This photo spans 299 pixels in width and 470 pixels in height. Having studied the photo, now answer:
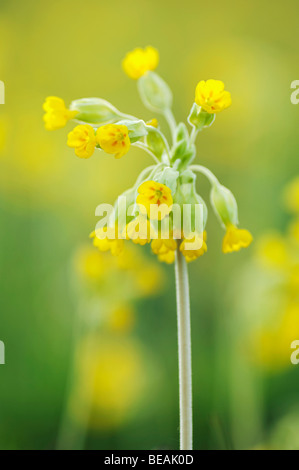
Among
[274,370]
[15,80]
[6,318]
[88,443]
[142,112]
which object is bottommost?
[88,443]

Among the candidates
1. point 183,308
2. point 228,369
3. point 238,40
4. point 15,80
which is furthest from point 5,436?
point 238,40

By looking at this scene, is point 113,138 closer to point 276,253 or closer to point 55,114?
point 55,114

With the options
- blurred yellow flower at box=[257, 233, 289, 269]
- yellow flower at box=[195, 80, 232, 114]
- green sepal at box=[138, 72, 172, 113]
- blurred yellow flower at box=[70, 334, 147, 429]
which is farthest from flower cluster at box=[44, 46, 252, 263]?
blurred yellow flower at box=[70, 334, 147, 429]

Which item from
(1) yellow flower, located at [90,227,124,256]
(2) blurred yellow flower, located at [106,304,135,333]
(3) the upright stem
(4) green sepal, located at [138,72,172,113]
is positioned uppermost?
(4) green sepal, located at [138,72,172,113]

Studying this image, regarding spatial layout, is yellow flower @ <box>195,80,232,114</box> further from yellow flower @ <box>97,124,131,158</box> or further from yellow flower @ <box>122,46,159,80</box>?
yellow flower @ <box>122,46,159,80</box>

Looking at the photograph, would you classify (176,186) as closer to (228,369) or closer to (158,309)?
(228,369)
